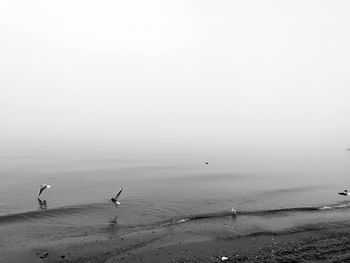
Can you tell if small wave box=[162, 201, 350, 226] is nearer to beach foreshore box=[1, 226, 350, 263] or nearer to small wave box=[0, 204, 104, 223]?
beach foreshore box=[1, 226, 350, 263]

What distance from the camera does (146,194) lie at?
49906 millimetres

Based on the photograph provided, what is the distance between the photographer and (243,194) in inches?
2034

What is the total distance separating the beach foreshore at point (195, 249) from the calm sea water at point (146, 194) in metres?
3.20

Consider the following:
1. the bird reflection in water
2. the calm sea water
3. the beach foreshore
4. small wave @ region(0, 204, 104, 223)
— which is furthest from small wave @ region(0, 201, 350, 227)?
the beach foreshore

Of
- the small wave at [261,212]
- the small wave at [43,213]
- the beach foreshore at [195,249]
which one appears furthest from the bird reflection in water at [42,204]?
the small wave at [261,212]

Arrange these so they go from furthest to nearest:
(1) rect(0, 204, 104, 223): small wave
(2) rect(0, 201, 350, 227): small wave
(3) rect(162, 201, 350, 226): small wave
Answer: (3) rect(162, 201, 350, 226): small wave → (1) rect(0, 204, 104, 223): small wave → (2) rect(0, 201, 350, 227): small wave

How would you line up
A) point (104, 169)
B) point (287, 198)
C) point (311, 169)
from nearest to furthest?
1. point (287, 198)
2. point (104, 169)
3. point (311, 169)

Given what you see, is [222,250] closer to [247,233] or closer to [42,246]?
[247,233]

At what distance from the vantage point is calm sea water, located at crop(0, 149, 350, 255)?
3553 centimetres

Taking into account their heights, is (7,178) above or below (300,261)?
above

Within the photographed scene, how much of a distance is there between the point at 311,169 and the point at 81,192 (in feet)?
207

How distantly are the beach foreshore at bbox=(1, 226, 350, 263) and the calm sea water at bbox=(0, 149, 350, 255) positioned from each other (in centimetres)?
320

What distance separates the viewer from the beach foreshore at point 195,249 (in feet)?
84.7

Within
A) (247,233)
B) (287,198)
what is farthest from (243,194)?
(247,233)
